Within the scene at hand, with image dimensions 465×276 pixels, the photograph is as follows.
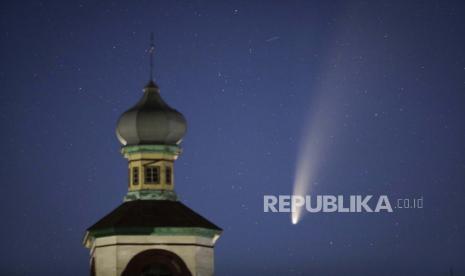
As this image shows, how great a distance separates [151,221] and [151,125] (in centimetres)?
383

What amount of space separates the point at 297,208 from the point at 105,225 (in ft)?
30.5

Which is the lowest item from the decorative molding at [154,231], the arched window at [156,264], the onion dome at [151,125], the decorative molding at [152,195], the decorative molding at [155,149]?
the arched window at [156,264]

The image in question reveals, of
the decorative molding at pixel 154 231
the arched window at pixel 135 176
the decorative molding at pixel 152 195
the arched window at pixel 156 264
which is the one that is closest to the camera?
the arched window at pixel 156 264

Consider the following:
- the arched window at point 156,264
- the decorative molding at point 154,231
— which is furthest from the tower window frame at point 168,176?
the arched window at point 156,264

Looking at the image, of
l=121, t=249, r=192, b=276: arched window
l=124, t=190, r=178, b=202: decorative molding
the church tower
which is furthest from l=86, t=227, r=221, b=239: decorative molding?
l=124, t=190, r=178, b=202: decorative molding

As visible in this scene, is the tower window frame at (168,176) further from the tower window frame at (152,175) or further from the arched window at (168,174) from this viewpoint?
the tower window frame at (152,175)

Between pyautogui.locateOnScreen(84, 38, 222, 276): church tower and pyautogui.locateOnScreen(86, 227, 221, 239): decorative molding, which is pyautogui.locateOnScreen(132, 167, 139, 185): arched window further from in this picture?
pyautogui.locateOnScreen(86, 227, 221, 239): decorative molding

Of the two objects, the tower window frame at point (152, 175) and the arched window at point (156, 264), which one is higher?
the tower window frame at point (152, 175)

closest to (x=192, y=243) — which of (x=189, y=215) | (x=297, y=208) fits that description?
(x=189, y=215)

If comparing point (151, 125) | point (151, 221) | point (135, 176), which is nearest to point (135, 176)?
point (135, 176)

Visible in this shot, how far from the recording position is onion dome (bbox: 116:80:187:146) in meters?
98.0

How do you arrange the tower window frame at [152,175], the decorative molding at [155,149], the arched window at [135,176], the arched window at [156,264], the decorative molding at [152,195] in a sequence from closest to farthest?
the arched window at [156,264], the decorative molding at [152,195], the tower window frame at [152,175], the arched window at [135,176], the decorative molding at [155,149]

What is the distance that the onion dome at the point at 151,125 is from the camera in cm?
9800

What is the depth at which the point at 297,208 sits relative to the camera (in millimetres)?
102875
